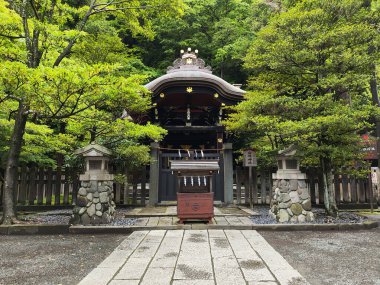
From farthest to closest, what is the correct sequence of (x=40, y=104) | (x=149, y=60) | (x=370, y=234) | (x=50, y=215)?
(x=149, y=60) < (x=50, y=215) < (x=370, y=234) < (x=40, y=104)

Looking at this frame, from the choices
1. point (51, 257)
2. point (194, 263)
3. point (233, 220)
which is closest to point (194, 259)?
point (194, 263)

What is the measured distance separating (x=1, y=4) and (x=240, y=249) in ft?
24.3

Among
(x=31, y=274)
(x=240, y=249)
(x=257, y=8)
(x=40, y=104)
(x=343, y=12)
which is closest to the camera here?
(x=31, y=274)

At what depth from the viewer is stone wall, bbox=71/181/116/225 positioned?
668 cm

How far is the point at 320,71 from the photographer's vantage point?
7.17 m

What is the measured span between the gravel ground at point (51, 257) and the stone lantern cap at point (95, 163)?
145 cm

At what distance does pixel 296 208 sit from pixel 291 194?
1.16 ft

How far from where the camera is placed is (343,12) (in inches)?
281

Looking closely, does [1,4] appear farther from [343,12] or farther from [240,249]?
[343,12]

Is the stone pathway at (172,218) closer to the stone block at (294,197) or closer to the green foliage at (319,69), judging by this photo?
the stone block at (294,197)

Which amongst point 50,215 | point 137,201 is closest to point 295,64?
point 137,201

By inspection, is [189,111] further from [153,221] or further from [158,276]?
[158,276]

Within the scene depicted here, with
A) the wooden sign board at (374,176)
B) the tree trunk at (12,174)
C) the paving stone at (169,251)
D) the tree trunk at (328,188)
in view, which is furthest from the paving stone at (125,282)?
the wooden sign board at (374,176)

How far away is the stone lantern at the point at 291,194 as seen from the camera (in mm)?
6883
